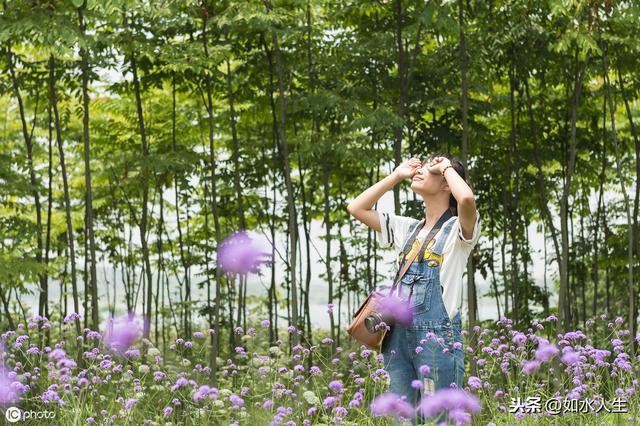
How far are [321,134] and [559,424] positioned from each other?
17.9 feet

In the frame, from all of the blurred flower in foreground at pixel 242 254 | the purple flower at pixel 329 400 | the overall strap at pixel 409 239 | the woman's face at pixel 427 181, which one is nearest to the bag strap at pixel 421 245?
the overall strap at pixel 409 239

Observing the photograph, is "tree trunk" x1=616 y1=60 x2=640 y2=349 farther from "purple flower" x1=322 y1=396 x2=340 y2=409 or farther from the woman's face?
"purple flower" x1=322 y1=396 x2=340 y2=409

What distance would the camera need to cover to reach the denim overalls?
12.5 feet

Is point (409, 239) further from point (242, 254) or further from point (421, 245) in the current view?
point (242, 254)

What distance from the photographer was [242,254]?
11.6 m

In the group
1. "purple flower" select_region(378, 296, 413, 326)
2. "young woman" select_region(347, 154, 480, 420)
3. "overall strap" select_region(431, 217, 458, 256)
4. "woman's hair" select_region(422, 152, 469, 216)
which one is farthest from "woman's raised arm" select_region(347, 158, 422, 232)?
"purple flower" select_region(378, 296, 413, 326)

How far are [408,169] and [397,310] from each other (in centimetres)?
72

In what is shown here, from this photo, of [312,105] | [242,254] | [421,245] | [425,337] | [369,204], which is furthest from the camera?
[242,254]

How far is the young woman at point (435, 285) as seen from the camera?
3814mm

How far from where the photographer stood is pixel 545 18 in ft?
32.5

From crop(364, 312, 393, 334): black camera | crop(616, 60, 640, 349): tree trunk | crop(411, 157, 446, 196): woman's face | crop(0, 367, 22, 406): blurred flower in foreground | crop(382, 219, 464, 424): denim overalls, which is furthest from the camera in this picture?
crop(616, 60, 640, 349): tree trunk

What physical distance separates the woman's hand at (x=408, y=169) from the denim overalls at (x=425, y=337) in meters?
0.32

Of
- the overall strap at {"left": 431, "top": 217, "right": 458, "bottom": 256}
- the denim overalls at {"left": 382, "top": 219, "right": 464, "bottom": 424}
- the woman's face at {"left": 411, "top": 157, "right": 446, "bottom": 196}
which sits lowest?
the denim overalls at {"left": 382, "top": 219, "right": 464, "bottom": 424}

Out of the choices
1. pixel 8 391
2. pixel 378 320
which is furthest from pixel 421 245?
pixel 8 391
